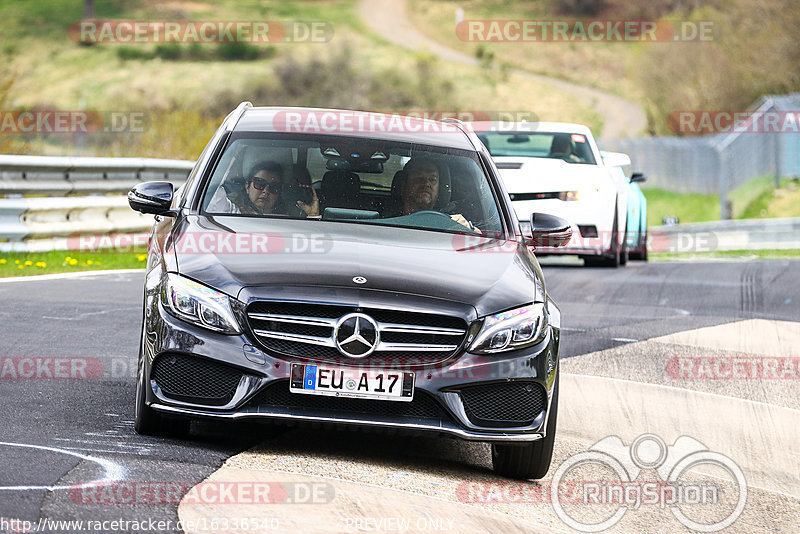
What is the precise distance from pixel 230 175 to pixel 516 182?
27.8 feet

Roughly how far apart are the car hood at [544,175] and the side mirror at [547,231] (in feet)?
25.7

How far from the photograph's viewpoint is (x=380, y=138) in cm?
718

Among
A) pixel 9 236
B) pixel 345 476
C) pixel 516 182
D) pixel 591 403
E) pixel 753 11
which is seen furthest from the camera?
pixel 753 11

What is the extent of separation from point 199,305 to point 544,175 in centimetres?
995

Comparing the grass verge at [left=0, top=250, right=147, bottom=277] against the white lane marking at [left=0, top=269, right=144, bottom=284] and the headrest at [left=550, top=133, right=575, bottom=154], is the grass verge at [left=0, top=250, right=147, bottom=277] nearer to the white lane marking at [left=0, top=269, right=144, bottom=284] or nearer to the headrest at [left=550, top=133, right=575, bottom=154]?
the white lane marking at [left=0, top=269, right=144, bottom=284]

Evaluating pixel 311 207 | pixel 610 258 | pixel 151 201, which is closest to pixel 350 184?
pixel 311 207

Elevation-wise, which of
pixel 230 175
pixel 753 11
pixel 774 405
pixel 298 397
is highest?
pixel 753 11

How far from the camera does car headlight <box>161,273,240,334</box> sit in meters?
5.51

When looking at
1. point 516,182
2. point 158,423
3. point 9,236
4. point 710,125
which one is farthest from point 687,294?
point 710,125

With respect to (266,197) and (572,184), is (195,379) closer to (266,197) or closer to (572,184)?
(266,197)

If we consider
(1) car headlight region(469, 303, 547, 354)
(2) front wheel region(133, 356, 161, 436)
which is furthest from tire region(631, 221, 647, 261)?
(2) front wheel region(133, 356, 161, 436)

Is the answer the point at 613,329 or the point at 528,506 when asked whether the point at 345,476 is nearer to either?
the point at 528,506

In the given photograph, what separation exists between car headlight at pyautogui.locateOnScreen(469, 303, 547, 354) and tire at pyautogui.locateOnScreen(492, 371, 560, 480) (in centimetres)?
25

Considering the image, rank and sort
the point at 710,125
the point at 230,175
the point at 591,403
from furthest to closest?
the point at 710,125, the point at 591,403, the point at 230,175
